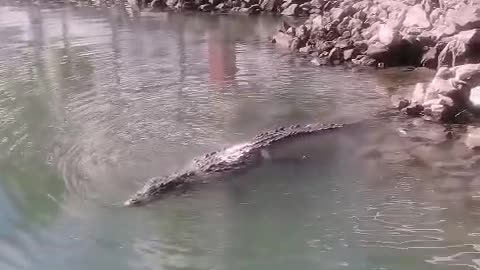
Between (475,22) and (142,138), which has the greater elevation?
(475,22)

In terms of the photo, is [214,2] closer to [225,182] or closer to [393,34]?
[393,34]

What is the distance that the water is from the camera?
5.36 metres

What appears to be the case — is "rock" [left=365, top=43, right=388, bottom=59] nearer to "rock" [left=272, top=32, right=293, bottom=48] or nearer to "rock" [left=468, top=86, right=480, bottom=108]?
"rock" [left=272, top=32, right=293, bottom=48]

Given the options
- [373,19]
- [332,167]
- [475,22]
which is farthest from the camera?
[373,19]

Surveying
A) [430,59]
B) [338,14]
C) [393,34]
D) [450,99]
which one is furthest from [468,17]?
[338,14]

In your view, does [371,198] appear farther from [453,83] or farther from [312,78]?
[312,78]

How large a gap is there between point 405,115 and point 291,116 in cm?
149

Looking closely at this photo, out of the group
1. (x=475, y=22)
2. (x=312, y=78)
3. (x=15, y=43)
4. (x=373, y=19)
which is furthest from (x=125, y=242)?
(x=15, y=43)

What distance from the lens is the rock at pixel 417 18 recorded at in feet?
39.5

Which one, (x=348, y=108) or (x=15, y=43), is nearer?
(x=348, y=108)

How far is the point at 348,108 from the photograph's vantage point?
359 inches

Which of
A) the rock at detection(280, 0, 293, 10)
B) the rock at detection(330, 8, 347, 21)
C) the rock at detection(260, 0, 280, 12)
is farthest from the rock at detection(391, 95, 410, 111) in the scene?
the rock at detection(260, 0, 280, 12)

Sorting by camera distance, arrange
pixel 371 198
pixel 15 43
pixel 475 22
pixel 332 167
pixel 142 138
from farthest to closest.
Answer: pixel 15 43, pixel 475 22, pixel 142 138, pixel 332 167, pixel 371 198

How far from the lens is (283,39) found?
45.2 ft
